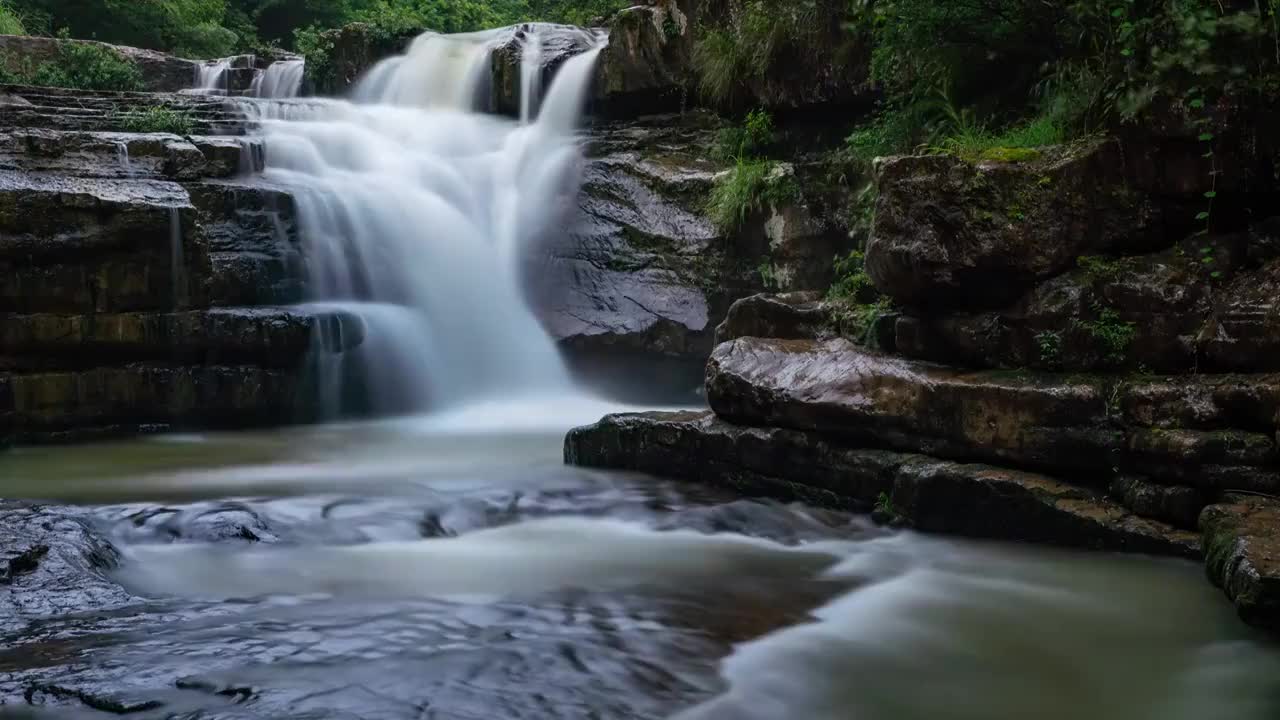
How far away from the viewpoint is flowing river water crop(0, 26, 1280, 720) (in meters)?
3.11

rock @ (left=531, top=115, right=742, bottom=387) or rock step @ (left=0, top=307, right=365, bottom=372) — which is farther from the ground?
rock @ (left=531, top=115, right=742, bottom=387)

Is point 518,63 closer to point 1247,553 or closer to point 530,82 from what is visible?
point 530,82

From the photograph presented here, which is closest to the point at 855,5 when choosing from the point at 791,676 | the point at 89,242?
the point at 791,676

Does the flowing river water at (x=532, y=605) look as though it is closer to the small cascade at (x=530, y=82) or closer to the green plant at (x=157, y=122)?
the green plant at (x=157, y=122)

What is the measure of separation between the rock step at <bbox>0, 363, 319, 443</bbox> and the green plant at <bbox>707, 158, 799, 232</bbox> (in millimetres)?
4149

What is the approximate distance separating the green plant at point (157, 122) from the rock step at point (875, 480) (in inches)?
286

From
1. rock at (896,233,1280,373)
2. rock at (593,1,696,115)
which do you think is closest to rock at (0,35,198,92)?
rock at (593,1,696,115)

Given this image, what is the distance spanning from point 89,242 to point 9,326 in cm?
90

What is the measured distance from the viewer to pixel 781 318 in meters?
6.82

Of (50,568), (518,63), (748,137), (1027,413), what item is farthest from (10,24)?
(1027,413)

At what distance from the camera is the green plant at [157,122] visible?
1137cm

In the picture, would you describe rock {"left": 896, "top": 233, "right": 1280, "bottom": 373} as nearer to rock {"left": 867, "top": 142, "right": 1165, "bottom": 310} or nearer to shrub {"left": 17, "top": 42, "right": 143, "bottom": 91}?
rock {"left": 867, "top": 142, "right": 1165, "bottom": 310}

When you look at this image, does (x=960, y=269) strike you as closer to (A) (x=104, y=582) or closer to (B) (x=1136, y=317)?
(B) (x=1136, y=317)

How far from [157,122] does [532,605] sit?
31.7 ft
